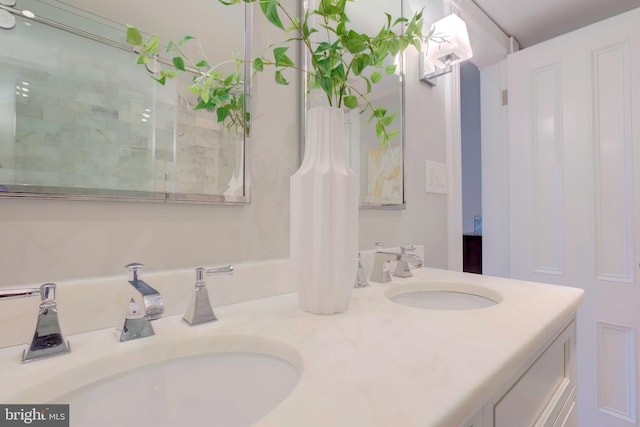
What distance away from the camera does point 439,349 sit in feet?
1.44

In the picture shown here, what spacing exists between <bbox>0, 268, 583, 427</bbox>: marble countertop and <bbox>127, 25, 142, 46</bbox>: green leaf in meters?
0.51

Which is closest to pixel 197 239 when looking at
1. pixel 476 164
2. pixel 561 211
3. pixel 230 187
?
pixel 230 187

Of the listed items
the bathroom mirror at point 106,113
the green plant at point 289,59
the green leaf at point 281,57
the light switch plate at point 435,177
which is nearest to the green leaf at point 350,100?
the green plant at point 289,59

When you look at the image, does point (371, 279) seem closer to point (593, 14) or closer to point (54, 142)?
point (54, 142)

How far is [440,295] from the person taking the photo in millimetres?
915

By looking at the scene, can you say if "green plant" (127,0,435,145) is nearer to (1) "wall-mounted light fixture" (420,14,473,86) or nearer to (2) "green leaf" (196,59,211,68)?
(2) "green leaf" (196,59,211,68)

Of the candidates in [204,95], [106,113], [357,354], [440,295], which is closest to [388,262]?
[440,295]

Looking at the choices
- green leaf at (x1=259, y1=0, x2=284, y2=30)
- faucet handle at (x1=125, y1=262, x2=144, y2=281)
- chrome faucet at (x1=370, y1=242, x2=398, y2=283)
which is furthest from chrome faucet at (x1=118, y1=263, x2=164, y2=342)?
chrome faucet at (x1=370, y1=242, x2=398, y2=283)

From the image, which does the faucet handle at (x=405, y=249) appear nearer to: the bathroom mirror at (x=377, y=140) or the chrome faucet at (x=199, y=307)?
the bathroom mirror at (x=377, y=140)

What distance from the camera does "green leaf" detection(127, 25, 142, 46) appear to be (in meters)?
0.57

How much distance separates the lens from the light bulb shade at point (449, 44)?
118 centimetres

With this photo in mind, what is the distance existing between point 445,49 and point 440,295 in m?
0.91

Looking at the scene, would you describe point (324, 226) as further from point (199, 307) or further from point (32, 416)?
point (32, 416)

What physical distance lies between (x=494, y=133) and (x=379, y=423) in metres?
1.89
